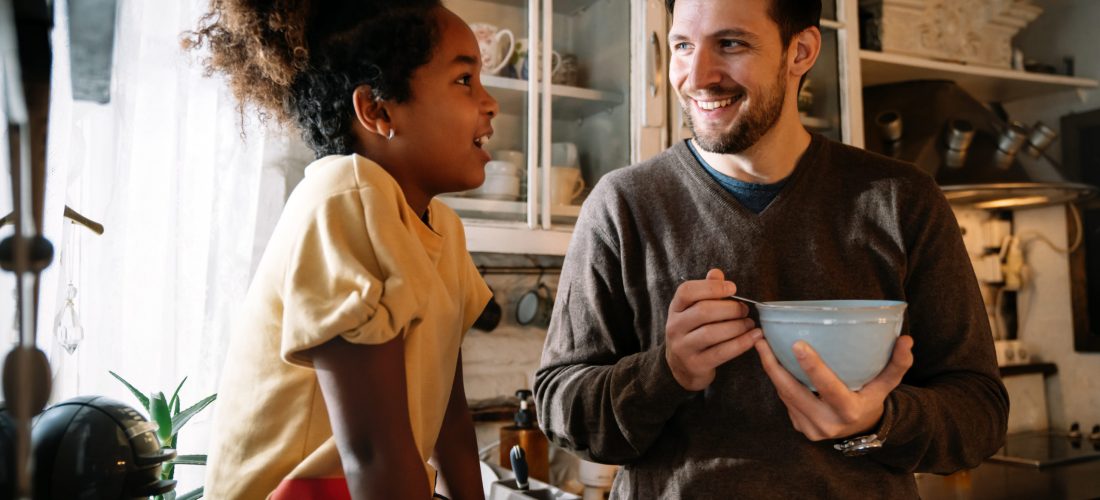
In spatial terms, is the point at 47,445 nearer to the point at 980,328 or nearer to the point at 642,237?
the point at 642,237

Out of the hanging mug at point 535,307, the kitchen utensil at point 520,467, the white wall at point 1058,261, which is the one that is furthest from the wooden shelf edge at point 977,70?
the kitchen utensil at point 520,467

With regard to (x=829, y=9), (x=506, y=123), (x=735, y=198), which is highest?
(x=829, y=9)

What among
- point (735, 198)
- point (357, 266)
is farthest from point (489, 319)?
point (357, 266)

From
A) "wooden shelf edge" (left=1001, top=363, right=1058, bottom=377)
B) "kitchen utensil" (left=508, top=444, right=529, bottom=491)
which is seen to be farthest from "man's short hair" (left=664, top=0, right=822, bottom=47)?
"wooden shelf edge" (left=1001, top=363, right=1058, bottom=377)

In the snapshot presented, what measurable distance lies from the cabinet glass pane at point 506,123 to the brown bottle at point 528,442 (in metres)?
0.43

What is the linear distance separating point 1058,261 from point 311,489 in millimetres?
2669

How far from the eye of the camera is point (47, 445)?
20.3 inches

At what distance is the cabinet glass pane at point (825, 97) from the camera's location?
2166 mm

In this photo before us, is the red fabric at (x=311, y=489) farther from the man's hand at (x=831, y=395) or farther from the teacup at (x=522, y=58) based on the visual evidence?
the teacup at (x=522, y=58)

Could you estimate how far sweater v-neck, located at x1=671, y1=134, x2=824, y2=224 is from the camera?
104 cm

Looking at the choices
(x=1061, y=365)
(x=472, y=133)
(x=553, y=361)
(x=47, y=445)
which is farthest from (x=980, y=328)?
(x=1061, y=365)

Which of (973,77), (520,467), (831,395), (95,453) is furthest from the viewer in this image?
(973,77)

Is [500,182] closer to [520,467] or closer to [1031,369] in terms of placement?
[520,467]

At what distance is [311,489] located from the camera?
0.70 meters
